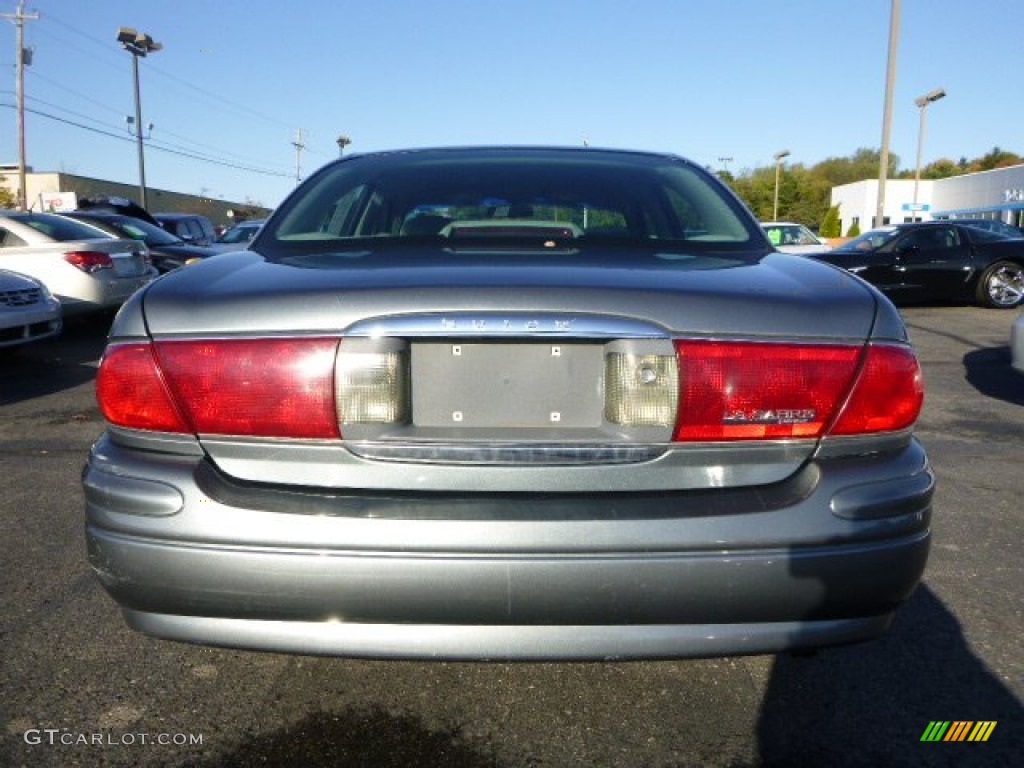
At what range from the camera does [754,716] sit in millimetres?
2201

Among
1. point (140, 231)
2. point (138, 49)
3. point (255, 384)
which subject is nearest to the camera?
point (255, 384)

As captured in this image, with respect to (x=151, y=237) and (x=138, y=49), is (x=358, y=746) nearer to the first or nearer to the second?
(x=151, y=237)

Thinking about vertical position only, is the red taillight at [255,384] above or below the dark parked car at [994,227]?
below

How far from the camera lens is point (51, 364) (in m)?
8.24

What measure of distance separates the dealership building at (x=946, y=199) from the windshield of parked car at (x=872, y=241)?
857 inches

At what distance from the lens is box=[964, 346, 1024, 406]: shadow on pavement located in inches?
269

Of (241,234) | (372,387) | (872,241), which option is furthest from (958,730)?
(241,234)

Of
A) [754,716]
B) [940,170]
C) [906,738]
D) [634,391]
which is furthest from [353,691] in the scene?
[940,170]

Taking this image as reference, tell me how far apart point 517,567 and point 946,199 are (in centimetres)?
5533

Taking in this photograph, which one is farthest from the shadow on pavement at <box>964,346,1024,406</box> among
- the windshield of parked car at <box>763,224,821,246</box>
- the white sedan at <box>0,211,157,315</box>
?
the white sedan at <box>0,211,157,315</box>

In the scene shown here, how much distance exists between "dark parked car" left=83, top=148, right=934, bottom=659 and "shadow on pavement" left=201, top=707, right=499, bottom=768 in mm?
418

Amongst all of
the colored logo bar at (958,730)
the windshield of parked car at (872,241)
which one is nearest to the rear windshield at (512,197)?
the colored logo bar at (958,730)

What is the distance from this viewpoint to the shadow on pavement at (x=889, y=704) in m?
2.03

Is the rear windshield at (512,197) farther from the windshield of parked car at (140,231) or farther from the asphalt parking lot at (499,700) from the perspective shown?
the windshield of parked car at (140,231)
